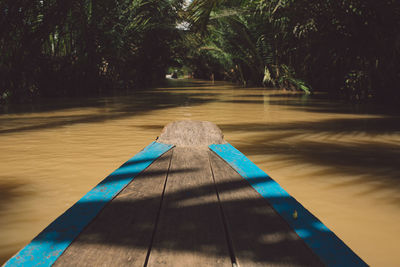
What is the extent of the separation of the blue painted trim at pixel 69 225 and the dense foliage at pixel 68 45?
7162 millimetres

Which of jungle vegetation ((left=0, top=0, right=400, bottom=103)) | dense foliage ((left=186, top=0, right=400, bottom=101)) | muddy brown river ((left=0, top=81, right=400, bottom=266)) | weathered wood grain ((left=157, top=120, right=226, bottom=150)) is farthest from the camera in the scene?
jungle vegetation ((left=0, top=0, right=400, bottom=103))

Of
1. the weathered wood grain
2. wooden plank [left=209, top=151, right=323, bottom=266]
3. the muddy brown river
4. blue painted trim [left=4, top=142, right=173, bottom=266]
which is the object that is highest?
the weathered wood grain

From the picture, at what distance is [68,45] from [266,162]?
32.0 feet

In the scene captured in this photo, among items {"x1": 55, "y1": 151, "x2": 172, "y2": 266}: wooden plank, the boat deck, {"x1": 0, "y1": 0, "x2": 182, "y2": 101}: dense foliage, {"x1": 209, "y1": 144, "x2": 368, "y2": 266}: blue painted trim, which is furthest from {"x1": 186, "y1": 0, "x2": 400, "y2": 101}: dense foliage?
{"x1": 55, "y1": 151, "x2": 172, "y2": 266}: wooden plank

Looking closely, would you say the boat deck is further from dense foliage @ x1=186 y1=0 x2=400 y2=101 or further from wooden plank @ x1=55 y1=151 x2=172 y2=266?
dense foliage @ x1=186 y1=0 x2=400 y2=101

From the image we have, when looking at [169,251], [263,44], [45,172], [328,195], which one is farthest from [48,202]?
[263,44]

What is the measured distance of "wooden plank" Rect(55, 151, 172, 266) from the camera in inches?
50.8

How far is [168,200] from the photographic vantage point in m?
1.86

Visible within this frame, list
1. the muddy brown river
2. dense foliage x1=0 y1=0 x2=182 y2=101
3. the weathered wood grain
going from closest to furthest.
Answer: the muddy brown river, the weathered wood grain, dense foliage x1=0 y1=0 x2=182 y2=101

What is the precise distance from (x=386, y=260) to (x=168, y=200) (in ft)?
3.05

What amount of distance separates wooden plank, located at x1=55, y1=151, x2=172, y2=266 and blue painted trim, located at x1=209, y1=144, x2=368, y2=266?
509mm

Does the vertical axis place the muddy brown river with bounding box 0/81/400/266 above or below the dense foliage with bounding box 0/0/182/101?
below

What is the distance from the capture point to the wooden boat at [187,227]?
1303 millimetres

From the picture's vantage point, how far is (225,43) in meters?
17.3
